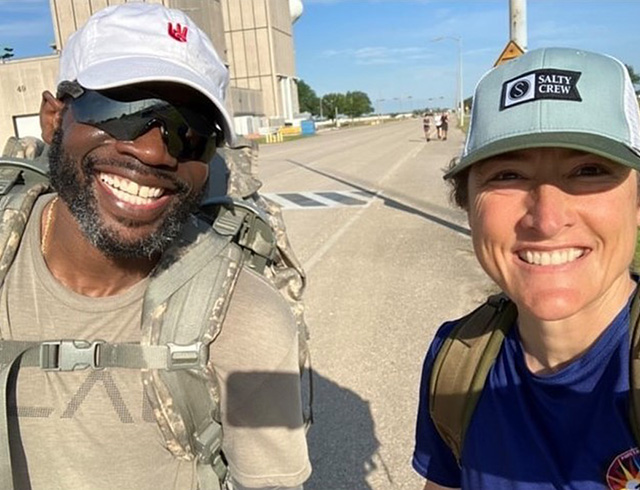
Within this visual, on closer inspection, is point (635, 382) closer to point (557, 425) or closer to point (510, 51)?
point (557, 425)

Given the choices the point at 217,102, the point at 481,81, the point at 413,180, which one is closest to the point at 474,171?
the point at 481,81

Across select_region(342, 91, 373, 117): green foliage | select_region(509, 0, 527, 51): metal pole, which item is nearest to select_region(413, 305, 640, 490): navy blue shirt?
select_region(509, 0, 527, 51): metal pole

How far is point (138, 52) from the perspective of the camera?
161cm

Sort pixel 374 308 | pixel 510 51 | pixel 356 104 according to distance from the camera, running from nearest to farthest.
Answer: pixel 374 308 → pixel 510 51 → pixel 356 104

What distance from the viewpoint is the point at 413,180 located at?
1582cm

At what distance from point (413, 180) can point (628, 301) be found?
47.9 ft

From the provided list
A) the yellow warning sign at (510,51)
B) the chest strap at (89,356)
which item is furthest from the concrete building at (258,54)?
the chest strap at (89,356)

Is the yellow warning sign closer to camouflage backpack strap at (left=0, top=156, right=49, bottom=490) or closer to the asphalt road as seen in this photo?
the asphalt road

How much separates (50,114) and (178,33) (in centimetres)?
44

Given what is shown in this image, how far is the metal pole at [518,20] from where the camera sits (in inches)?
302

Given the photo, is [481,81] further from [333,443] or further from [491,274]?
[333,443]

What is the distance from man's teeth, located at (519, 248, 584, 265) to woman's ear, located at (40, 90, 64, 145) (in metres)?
1.30

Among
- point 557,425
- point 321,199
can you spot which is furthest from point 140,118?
point 321,199

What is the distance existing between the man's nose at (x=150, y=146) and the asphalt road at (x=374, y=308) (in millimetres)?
2300
